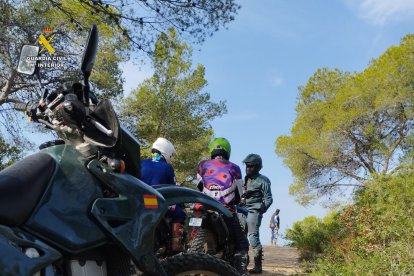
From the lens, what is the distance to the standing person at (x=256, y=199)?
721 cm

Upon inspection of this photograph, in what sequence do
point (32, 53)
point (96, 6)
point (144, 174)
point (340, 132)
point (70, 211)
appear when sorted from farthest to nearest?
1. point (340, 132)
2. point (96, 6)
3. point (144, 174)
4. point (32, 53)
5. point (70, 211)

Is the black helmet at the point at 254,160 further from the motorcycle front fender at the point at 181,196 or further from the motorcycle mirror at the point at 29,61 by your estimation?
the motorcycle mirror at the point at 29,61

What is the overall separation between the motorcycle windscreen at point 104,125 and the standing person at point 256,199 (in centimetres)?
470

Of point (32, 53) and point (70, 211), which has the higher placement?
point (32, 53)

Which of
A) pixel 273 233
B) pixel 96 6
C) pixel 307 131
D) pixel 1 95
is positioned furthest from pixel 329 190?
pixel 96 6

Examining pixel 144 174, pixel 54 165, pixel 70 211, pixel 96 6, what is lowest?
pixel 70 211

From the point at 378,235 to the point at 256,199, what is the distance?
196 centimetres

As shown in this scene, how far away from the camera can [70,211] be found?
2.37 meters

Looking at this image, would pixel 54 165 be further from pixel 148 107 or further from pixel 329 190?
pixel 329 190

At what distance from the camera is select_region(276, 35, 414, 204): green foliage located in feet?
83.0

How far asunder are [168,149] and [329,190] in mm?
24976

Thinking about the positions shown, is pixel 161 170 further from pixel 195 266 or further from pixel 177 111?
pixel 177 111

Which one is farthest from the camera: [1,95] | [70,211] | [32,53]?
[1,95]

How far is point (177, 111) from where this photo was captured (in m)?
26.1
